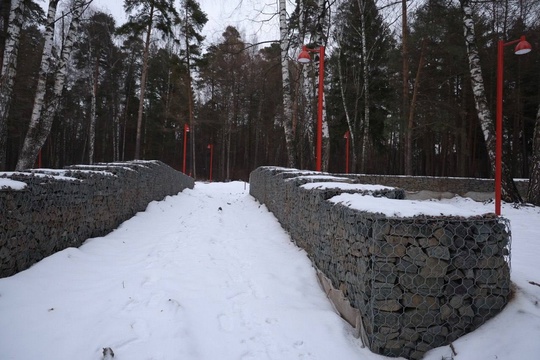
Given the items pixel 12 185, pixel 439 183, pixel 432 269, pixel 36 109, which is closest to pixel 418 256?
pixel 432 269

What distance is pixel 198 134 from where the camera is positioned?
3306 cm

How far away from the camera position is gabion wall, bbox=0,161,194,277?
3.12 meters

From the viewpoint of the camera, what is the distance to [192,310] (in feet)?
9.98

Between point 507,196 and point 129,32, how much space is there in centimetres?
1795

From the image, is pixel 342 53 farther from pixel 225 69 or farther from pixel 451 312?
pixel 451 312

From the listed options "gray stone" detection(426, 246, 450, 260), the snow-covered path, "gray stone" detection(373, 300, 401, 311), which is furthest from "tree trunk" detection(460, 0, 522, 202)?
"gray stone" detection(373, 300, 401, 311)

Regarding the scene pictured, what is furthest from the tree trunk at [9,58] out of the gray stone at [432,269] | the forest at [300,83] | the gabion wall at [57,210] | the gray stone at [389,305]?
the gray stone at [432,269]

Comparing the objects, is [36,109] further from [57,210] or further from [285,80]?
[285,80]

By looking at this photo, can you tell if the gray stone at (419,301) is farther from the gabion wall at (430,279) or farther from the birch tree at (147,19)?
the birch tree at (147,19)

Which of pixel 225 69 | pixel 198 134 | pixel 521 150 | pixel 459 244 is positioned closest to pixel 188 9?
pixel 225 69

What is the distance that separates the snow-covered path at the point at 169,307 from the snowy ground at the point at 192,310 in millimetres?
10

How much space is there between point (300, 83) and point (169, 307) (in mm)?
17451

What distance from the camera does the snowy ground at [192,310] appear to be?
7.77ft

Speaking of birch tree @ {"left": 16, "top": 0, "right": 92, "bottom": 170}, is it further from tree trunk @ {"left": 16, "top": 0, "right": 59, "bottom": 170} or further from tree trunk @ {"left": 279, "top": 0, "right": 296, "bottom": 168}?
tree trunk @ {"left": 279, "top": 0, "right": 296, "bottom": 168}
